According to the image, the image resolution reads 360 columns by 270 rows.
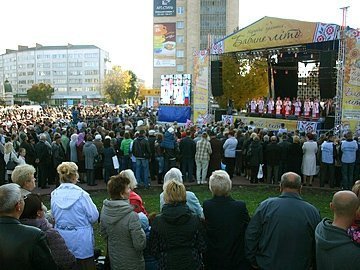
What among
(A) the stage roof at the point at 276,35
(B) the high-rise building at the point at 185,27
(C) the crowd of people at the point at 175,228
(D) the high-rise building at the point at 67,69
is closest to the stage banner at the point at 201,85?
(A) the stage roof at the point at 276,35

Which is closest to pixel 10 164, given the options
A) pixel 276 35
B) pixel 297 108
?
pixel 276 35

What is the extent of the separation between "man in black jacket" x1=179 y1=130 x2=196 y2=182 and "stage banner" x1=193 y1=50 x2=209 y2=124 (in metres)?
12.8

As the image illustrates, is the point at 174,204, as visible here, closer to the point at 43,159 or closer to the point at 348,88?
the point at 43,159

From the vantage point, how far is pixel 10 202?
2.97 meters

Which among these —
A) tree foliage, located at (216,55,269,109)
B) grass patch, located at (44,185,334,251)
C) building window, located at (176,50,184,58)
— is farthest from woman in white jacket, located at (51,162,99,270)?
building window, located at (176,50,184,58)

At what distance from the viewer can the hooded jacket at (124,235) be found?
3.83 metres

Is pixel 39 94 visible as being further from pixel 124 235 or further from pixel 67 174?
pixel 124 235

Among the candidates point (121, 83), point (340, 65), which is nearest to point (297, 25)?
point (340, 65)

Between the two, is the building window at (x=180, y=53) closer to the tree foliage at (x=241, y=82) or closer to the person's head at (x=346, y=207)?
the tree foliage at (x=241, y=82)

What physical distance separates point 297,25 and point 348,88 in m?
4.33

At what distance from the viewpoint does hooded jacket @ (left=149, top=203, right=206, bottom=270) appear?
11.9 ft

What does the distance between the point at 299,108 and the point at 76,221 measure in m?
20.3

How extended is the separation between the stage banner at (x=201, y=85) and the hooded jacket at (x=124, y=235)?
68.4 feet

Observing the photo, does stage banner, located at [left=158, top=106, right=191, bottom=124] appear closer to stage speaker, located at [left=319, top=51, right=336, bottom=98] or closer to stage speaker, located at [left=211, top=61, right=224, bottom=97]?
stage speaker, located at [left=211, top=61, right=224, bottom=97]
